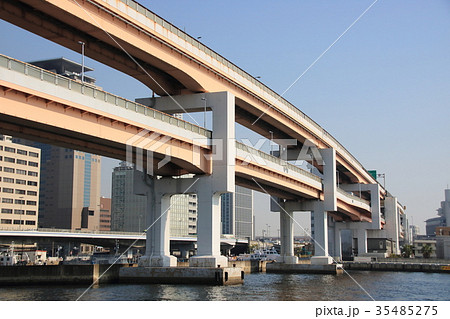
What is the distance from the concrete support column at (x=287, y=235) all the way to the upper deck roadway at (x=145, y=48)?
24.4 metres

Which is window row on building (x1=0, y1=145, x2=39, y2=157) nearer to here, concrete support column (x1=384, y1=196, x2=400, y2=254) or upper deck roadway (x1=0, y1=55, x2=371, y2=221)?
concrete support column (x1=384, y1=196, x2=400, y2=254)

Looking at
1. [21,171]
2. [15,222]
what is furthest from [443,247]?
[21,171]

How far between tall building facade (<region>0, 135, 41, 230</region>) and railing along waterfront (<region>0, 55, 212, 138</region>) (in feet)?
426

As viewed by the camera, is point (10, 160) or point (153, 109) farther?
point (10, 160)

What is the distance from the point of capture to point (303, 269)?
9000 centimetres

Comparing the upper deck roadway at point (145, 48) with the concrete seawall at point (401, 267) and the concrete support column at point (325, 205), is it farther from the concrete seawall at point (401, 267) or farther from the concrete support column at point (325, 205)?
the concrete seawall at point (401, 267)

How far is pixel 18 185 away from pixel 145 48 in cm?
13688

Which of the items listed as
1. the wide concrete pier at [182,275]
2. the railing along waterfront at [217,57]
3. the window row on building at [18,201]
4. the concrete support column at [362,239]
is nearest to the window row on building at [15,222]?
the window row on building at [18,201]

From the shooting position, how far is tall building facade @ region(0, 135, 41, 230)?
17000 cm

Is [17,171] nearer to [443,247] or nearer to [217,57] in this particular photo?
[443,247]

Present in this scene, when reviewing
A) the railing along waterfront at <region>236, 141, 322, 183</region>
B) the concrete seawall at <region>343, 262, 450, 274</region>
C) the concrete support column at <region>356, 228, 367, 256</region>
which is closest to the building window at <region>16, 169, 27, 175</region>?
the concrete support column at <region>356, 228, 367, 256</region>

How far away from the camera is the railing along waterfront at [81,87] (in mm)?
35906

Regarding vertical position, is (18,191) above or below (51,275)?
above

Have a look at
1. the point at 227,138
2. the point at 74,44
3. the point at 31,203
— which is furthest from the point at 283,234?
the point at 31,203
